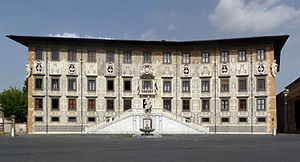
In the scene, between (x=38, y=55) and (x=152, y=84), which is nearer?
(x=38, y=55)

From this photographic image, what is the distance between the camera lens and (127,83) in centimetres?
4225

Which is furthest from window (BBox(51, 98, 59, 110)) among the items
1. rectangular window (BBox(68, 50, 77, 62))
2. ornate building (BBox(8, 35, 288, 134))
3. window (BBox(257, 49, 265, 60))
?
window (BBox(257, 49, 265, 60))

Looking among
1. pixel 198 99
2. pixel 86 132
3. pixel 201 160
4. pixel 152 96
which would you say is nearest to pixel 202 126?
pixel 198 99

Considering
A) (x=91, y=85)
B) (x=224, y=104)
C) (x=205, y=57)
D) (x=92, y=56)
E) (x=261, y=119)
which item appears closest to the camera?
(x=261, y=119)

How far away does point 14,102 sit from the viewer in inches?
2413

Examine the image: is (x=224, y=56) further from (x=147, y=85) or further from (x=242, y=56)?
(x=147, y=85)

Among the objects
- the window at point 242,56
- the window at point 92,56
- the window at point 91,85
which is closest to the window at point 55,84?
the window at point 91,85

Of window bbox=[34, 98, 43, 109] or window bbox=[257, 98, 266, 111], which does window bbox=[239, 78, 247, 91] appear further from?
window bbox=[34, 98, 43, 109]

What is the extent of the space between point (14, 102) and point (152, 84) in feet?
109

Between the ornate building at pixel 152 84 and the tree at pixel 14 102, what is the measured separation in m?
23.3

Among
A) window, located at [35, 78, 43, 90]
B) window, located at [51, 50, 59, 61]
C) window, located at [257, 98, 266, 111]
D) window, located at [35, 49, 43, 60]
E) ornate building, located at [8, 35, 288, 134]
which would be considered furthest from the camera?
window, located at [51, 50, 59, 61]

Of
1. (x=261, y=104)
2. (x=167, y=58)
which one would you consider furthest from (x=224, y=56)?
(x=261, y=104)

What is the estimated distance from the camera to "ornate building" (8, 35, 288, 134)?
40.2 m

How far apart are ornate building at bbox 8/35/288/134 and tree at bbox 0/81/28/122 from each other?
23.3 metres
